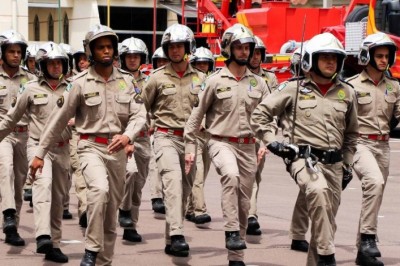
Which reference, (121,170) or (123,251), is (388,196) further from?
(121,170)

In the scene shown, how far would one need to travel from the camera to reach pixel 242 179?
35.0 ft

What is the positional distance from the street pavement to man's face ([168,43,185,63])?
172cm

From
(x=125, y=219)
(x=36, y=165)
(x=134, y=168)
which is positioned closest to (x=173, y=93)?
(x=134, y=168)

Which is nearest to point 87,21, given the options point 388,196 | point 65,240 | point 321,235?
point 388,196

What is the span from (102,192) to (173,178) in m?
1.82

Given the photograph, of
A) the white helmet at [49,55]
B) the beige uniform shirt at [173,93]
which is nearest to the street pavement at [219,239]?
the beige uniform shirt at [173,93]

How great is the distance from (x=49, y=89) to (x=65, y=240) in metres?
1.47

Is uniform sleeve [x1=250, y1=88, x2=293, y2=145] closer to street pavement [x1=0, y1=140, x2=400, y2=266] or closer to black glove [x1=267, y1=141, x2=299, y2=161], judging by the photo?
black glove [x1=267, y1=141, x2=299, y2=161]

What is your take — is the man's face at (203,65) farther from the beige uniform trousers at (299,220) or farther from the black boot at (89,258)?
the black boot at (89,258)

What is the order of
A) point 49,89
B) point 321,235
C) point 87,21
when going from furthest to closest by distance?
point 87,21
point 49,89
point 321,235

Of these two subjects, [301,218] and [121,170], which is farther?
[301,218]

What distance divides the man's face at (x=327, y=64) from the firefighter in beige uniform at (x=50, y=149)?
235 cm

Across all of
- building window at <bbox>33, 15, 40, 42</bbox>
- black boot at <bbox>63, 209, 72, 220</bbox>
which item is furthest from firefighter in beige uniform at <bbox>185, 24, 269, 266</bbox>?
building window at <bbox>33, 15, 40, 42</bbox>

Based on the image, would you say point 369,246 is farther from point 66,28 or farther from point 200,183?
point 66,28
